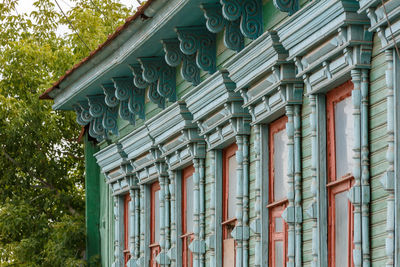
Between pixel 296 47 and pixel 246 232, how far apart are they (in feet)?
8.78

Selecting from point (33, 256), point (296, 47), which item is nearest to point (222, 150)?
point (296, 47)

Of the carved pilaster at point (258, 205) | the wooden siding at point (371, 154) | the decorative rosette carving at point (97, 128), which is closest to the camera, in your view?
the wooden siding at point (371, 154)

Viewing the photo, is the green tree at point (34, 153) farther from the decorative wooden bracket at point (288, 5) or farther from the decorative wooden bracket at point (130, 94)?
the decorative wooden bracket at point (288, 5)

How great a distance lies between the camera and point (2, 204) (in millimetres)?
27656

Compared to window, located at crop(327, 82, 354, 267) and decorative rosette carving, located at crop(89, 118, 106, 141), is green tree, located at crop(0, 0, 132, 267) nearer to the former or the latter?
decorative rosette carving, located at crop(89, 118, 106, 141)

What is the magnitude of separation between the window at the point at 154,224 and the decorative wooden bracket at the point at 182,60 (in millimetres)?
2693

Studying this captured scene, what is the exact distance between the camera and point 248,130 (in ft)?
48.8

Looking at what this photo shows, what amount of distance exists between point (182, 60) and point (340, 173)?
503cm

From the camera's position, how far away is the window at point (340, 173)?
39.7 ft

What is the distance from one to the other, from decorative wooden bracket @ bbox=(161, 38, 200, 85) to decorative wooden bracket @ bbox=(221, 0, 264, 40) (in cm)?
217

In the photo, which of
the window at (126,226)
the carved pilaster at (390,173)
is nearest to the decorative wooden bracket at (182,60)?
the window at (126,226)

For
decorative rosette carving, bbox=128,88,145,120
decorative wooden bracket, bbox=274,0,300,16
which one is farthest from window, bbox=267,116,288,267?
decorative rosette carving, bbox=128,88,145,120

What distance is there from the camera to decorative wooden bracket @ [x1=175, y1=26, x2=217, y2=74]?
16.0 m

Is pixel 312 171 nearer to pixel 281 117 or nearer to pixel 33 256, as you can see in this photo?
pixel 281 117
